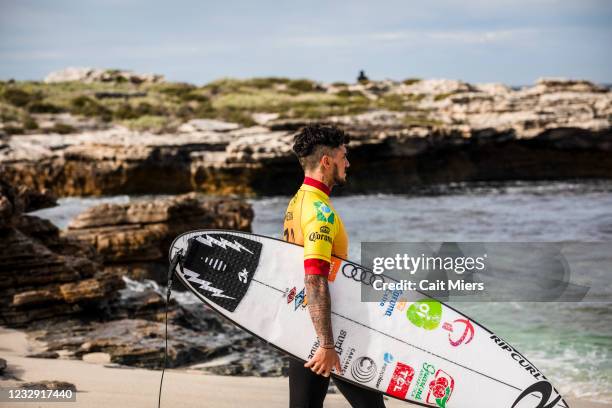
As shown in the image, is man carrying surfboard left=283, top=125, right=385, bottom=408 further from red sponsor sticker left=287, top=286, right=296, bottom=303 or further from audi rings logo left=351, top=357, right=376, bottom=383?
red sponsor sticker left=287, top=286, right=296, bottom=303

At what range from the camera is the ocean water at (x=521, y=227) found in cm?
780

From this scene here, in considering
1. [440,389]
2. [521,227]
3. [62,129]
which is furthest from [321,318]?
[62,129]

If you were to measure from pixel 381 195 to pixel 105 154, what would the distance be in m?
10.4

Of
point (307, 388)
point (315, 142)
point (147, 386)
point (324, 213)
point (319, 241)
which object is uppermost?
point (315, 142)

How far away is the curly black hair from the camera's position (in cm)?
311

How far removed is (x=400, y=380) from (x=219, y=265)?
1.00 meters

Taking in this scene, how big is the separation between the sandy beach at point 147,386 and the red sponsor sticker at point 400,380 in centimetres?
199

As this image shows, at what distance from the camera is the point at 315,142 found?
3117 millimetres

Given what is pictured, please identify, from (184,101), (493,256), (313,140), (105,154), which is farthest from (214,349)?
Result: (184,101)

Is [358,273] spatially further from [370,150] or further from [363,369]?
[370,150]

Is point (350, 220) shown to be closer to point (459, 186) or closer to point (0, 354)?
point (459, 186)

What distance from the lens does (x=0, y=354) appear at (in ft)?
21.0

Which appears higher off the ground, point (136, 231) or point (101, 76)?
point (101, 76)

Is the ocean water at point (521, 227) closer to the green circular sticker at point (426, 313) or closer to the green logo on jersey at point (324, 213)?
the green circular sticker at point (426, 313)
